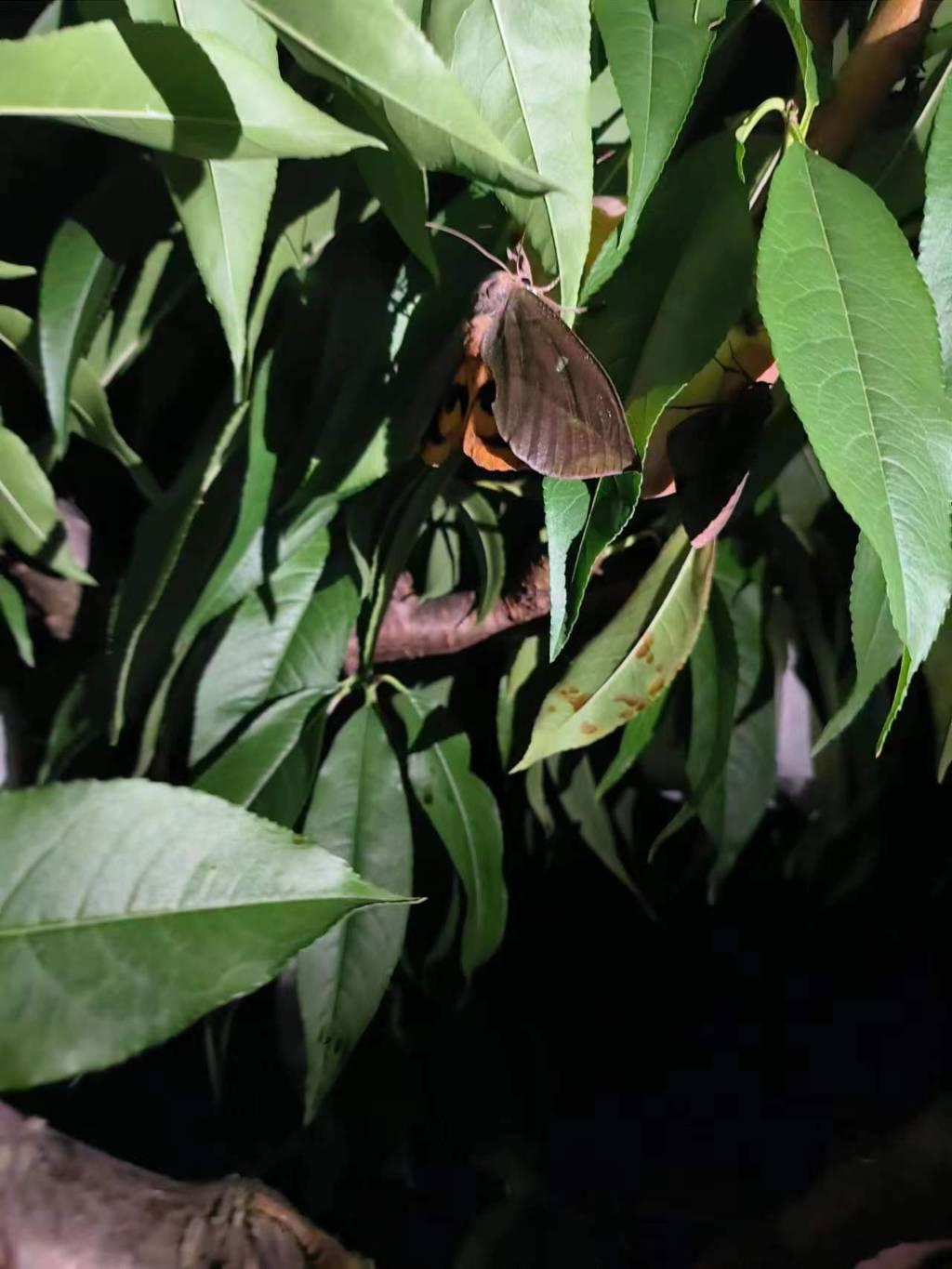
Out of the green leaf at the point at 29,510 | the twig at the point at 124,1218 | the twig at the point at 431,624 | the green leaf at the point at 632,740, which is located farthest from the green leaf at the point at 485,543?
the twig at the point at 124,1218

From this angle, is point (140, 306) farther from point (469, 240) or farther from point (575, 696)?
point (575, 696)

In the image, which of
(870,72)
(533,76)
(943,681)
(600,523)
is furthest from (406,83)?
(943,681)

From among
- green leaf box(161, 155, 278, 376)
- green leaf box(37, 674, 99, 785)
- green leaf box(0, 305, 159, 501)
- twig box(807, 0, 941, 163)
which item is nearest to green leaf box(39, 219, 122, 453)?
green leaf box(0, 305, 159, 501)

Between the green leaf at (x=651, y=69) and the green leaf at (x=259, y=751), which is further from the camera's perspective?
→ the green leaf at (x=259, y=751)

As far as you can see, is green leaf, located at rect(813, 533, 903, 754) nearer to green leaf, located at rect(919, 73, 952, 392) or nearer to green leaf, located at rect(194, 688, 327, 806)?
green leaf, located at rect(919, 73, 952, 392)

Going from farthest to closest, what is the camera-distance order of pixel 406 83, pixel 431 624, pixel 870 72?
pixel 431 624, pixel 870 72, pixel 406 83

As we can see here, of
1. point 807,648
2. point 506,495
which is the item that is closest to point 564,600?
point 506,495

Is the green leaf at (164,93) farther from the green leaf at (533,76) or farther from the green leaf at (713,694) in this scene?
the green leaf at (713,694)
